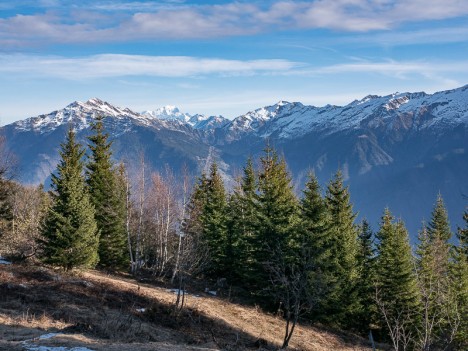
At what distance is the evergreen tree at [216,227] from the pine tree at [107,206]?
716cm

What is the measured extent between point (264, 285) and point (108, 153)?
18038mm

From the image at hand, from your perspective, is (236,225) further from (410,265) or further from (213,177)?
(410,265)

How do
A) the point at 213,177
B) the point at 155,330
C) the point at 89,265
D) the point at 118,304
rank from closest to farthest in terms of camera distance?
the point at 155,330 → the point at 118,304 → the point at 89,265 → the point at 213,177

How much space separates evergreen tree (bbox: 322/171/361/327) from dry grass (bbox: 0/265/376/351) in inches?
77.6

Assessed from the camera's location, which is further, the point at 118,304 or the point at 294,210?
the point at 294,210

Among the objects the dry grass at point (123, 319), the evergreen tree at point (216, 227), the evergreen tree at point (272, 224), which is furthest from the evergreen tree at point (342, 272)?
the evergreen tree at point (216, 227)

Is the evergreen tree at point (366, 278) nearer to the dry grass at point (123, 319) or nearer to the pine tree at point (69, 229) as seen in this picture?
the dry grass at point (123, 319)

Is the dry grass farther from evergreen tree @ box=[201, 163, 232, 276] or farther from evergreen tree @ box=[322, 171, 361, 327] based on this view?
evergreen tree @ box=[201, 163, 232, 276]

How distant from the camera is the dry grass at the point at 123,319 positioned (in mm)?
16000

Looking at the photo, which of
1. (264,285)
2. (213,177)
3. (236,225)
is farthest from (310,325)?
(213,177)

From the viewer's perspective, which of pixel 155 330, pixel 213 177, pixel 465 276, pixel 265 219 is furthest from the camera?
pixel 213 177

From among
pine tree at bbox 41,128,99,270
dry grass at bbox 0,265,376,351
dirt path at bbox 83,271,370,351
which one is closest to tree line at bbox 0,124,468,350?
pine tree at bbox 41,128,99,270

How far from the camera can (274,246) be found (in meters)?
31.2

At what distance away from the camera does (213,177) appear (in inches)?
1777
